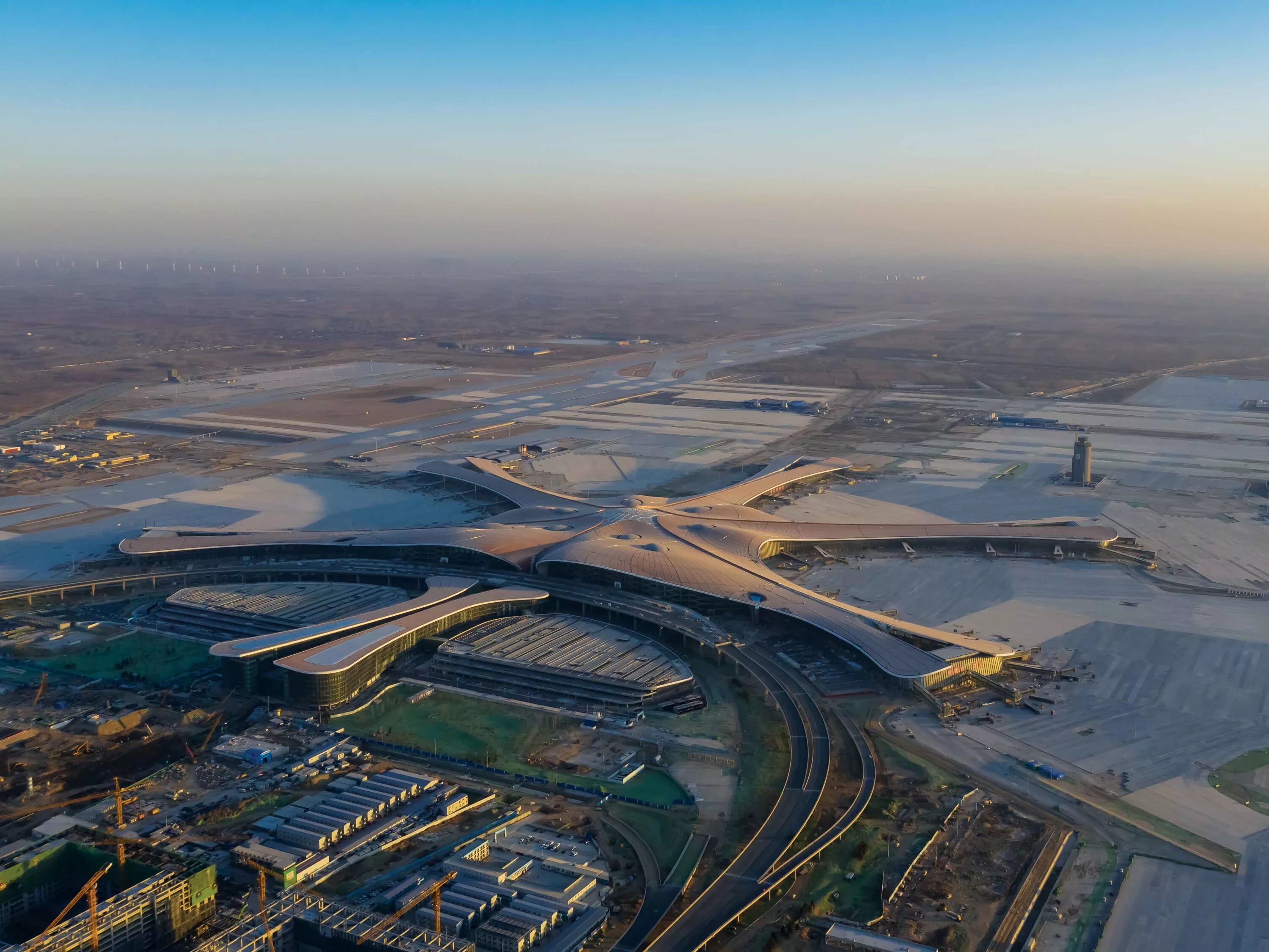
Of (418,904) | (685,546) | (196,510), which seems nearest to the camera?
(418,904)

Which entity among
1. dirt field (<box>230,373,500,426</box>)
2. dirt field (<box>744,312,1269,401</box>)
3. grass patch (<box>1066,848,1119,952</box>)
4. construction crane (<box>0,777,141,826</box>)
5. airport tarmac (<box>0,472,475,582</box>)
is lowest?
grass patch (<box>1066,848,1119,952</box>)

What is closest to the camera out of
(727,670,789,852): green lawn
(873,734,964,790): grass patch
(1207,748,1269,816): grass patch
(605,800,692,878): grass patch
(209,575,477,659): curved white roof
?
(605,800,692,878): grass patch

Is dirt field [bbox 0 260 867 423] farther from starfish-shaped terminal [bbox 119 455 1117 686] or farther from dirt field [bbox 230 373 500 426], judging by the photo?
starfish-shaped terminal [bbox 119 455 1117 686]

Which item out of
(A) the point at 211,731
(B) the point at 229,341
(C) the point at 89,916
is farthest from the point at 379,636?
(B) the point at 229,341

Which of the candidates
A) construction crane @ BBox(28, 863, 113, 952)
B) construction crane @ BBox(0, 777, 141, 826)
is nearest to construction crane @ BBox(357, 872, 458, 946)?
construction crane @ BBox(28, 863, 113, 952)

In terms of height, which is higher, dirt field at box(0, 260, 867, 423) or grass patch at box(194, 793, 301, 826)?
dirt field at box(0, 260, 867, 423)

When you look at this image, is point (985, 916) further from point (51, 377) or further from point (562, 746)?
point (51, 377)

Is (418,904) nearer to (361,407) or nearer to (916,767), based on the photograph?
(916,767)
